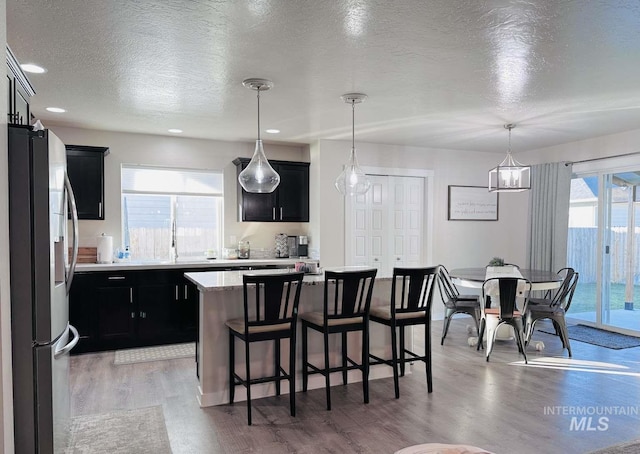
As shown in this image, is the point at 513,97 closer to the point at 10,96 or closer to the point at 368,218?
the point at 368,218

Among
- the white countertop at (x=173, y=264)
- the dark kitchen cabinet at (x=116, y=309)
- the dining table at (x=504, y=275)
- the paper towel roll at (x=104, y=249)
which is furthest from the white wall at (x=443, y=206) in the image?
the paper towel roll at (x=104, y=249)

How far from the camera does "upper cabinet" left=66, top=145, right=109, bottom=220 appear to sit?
5172 millimetres

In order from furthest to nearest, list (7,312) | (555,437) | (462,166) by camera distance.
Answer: (462,166)
(555,437)
(7,312)

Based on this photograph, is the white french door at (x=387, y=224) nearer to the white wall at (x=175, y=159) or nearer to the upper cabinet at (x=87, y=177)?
the white wall at (x=175, y=159)

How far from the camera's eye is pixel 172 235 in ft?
19.4

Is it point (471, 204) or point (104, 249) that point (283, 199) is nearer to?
point (104, 249)

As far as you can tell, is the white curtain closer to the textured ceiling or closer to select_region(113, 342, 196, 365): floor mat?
the textured ceiling

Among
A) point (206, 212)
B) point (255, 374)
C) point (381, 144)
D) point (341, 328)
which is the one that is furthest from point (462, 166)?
point (255, 374)

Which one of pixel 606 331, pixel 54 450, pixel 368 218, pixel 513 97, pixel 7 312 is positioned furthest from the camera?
pixel 368 218

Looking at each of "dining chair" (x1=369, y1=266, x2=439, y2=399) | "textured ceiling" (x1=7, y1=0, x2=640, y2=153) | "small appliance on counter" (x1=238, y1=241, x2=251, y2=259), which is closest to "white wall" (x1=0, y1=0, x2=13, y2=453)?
"textured ceiling" (x1=7, y1=0, x2=640, y2=153)

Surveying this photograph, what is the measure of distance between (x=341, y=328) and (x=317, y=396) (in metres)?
0.65

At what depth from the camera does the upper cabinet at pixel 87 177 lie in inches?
204

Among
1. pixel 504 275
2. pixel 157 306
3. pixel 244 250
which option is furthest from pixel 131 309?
pixel 504 275

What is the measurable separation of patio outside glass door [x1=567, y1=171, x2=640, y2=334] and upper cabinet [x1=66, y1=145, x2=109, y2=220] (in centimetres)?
638
